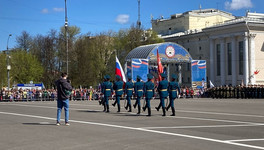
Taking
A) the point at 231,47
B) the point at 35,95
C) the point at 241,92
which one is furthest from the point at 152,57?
the point at 231,47

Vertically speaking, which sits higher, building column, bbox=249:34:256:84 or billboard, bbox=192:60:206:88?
building column, bbox=249:34:256:84

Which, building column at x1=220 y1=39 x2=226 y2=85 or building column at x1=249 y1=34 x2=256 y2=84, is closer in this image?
building column at x1=249 y1=34 x2=256 y2=84

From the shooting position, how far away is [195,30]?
91.5 meters

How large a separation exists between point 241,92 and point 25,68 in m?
41.6

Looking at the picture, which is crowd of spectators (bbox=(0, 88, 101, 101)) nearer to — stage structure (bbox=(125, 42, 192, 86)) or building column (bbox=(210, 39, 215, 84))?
stage structure (bbox=(125, 42, 192, 86))

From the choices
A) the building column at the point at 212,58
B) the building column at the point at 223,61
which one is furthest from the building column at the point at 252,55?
the building column at the point at 212,58

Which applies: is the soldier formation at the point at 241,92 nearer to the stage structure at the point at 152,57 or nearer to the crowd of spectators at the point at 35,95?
the stage structure at the point at 152,57

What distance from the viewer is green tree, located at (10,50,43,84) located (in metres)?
76.0

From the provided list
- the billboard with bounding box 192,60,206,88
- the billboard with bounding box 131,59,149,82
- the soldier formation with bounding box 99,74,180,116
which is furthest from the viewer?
the billboard with bounding box 192,60,206,88

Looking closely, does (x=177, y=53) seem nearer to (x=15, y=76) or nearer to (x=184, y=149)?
(x=15, y=76)

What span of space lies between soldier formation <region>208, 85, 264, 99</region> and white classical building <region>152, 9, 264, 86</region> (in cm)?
2120

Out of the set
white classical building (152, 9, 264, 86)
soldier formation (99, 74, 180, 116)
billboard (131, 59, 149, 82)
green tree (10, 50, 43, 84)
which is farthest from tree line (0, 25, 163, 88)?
soldier formation (99, 74, 180, 116)

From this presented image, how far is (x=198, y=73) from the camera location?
5775cm

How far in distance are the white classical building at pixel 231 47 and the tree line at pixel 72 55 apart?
10861 mm
